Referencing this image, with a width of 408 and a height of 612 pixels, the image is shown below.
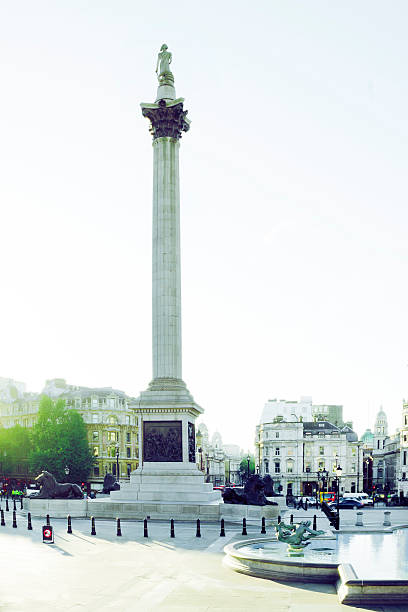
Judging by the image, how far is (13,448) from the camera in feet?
347

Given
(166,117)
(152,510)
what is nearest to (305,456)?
(166,117)

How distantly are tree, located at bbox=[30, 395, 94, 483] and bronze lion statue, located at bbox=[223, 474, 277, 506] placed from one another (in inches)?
1864

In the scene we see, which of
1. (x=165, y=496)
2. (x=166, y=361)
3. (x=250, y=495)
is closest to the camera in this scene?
(x=250, y=495)

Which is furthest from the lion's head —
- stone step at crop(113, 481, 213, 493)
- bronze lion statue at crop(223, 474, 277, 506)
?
bronze lion statue at crop(223, 474, 277, 506)

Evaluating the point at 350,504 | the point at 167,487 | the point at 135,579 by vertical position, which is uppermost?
the point at 135,579

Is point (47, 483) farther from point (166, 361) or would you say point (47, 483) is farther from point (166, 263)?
point (166, 263)

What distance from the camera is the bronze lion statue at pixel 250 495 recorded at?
41.1 metres

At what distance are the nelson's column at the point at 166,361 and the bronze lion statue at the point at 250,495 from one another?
2.79 m

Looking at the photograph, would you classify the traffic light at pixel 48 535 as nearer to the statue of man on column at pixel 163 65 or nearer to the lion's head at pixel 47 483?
the lion's head at pixel 47 483

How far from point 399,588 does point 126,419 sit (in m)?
99.0

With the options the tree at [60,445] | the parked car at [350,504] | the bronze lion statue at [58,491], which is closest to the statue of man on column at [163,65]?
the bronze lion statue at [58,491]

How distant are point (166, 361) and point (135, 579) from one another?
95.9 ft

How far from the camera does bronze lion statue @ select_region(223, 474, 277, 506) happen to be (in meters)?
41.1

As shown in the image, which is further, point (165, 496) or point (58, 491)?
point (165, 496)
